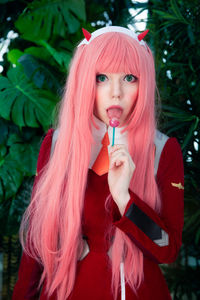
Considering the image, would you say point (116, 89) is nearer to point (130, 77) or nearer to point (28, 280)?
point (130, 77)

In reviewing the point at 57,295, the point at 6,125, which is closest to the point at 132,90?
the point at 57,295

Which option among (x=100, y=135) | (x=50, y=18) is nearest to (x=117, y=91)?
(x=100, y=135)

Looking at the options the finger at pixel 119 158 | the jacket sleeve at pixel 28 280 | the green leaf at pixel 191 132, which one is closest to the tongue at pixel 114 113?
the finger at pixel 119 158

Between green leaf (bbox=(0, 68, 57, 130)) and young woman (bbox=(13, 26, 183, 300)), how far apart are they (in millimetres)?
918

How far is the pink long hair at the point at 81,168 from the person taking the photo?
83 centimetres

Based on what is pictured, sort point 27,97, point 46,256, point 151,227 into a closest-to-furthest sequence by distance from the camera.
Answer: point 151,227
point 46,256
point 27,97

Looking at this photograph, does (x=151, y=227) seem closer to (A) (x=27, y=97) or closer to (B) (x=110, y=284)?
(B) (x=110, y=284)

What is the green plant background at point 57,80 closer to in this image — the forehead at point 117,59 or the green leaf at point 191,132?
the green leaf at point 191,132

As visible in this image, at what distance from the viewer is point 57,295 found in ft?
2.83

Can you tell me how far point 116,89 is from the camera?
32.8 inches

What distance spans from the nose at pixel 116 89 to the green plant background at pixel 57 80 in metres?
0.83

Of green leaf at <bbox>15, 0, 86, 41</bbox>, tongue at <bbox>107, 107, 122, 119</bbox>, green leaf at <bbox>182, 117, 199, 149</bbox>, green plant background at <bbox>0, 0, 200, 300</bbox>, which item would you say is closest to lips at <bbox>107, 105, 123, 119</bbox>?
tongue at <bbox>107, 107, 122, 119</bbox>

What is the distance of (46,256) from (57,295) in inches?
3.7

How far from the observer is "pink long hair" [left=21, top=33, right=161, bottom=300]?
0.83 m
